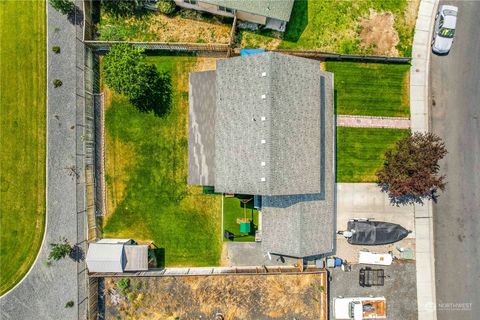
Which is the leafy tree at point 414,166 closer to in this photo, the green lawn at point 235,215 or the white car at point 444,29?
the white car at point 444,29

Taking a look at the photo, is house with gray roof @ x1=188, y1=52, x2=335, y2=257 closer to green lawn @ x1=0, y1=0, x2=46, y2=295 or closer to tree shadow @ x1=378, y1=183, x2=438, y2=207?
tree shadow @ x1=378, y1=183, x2=438, y2=207

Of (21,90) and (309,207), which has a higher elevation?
(21,90)

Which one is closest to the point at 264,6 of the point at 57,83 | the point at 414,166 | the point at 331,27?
the point at 331,27

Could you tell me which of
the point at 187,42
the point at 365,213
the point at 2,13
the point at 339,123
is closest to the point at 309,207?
the point at 365,213

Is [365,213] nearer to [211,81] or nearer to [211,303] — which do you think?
[211,303]

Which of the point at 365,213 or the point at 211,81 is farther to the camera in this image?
the point at 365,213

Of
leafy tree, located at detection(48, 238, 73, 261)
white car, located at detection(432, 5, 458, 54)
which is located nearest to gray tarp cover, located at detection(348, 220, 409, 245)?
white car, located at detection(432, 5, 458, 54)
